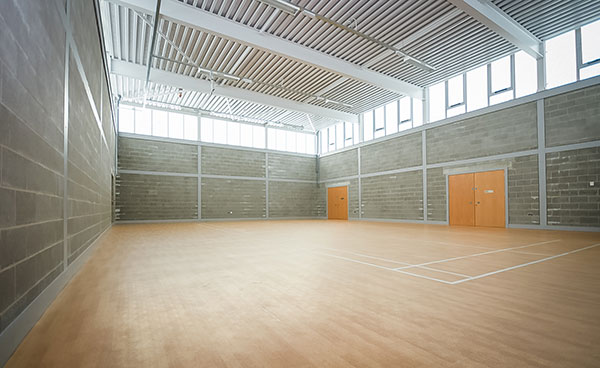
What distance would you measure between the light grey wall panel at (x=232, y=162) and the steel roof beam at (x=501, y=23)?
16.3 m

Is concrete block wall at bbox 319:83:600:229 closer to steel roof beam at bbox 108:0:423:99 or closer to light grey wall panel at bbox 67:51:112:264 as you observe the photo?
steel roof beam at bbox 108:0:423:99

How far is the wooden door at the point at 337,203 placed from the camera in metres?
22.9

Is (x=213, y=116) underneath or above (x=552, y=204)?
above

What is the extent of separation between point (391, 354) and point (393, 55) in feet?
49.7

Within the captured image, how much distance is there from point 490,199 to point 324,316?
14.3 meters

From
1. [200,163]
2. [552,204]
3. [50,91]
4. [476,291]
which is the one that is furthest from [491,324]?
[200,163]

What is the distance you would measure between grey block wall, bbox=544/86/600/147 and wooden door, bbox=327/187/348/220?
13.0m

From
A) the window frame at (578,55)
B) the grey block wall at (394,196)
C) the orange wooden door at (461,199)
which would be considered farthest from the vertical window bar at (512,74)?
the grey block wall at (394,196)

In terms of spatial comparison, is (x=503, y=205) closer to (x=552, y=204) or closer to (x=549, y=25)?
(x=552, y=204)

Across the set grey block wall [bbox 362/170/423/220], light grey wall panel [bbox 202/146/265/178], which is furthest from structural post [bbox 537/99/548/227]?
light grey wall panel [bbox 202/146/265/178]

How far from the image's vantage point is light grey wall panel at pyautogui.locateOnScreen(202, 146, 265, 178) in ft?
70.4

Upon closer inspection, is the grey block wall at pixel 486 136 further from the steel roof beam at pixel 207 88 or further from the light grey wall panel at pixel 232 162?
the light grey wall panel at pixel 232 162

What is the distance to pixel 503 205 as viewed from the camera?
13.6 metres

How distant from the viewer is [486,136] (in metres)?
14.3
